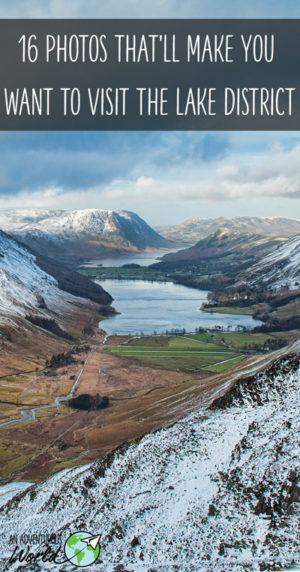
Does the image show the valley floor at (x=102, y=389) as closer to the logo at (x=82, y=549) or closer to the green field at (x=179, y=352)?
the green field at (x=179, y=352)

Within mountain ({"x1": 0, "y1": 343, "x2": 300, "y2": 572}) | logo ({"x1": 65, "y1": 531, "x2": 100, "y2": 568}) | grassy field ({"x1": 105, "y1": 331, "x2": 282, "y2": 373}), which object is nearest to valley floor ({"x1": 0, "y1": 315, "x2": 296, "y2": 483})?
grassy field ({"x1": 105, "y1": 331, "x2": 282, "y2": 373})

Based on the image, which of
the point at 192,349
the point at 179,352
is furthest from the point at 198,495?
the point at 192,349

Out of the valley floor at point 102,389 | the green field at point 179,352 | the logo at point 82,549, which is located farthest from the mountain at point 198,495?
the green field at point 179,352

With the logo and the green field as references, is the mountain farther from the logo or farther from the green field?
the green field

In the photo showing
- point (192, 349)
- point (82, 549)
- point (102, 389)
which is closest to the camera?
point (82, 549)

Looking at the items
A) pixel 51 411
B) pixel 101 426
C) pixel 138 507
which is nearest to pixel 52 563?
pixel 138 507

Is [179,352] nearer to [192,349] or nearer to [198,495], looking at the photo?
[192,349]
